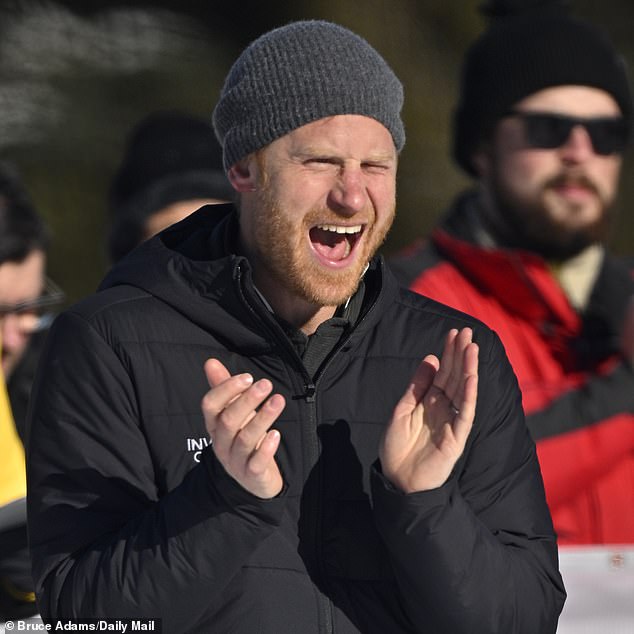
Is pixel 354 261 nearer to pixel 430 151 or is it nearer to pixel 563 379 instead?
pixel 563 379

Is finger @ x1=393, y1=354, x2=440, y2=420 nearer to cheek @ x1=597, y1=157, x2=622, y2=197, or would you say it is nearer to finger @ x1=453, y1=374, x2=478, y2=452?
finger @ x1=453, y1=374, x2=478, y2=452

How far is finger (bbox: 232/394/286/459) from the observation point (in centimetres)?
180

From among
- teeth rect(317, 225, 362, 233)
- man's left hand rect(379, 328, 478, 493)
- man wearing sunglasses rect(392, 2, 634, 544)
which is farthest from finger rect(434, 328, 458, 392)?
man wearing sunglasses rect(392, 2, 634, 544)

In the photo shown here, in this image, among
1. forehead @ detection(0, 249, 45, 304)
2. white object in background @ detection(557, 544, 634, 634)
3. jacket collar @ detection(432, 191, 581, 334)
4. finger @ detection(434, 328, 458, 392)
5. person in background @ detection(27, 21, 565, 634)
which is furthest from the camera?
forehead @ detection(0, 249, 45, 304)

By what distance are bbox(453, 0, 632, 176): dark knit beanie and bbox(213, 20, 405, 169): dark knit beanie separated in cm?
167

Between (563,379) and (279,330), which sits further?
(563,379)

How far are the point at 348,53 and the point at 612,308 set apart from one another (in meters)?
1.76

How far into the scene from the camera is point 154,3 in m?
6.70

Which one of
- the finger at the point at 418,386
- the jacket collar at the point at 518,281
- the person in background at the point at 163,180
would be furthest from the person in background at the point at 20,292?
the finger at the point at 418,386

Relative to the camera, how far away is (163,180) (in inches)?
162

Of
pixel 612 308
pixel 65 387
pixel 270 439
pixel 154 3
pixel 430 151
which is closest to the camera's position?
pixel 270 439

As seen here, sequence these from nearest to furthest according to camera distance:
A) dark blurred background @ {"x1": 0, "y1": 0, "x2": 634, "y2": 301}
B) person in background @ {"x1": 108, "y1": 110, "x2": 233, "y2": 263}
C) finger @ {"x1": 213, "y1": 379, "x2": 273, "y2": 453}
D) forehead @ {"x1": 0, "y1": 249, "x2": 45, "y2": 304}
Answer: finger @ {"x1": 213, "y1": 379, "x2": 273, "y2": 453} → forehead @ {"x1": 0, "y1": 249, "x2": 45, "y2": 304} → person in background @ {"x1": 108, "y1": 110, "x2": 233, "y2": 263} → dark blurred background @ {"x1": 0, "y1": 0, "x2": 634, "y2": 301}

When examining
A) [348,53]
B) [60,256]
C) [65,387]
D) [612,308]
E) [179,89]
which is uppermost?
[348,53]

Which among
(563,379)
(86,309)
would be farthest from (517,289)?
(86,309)
